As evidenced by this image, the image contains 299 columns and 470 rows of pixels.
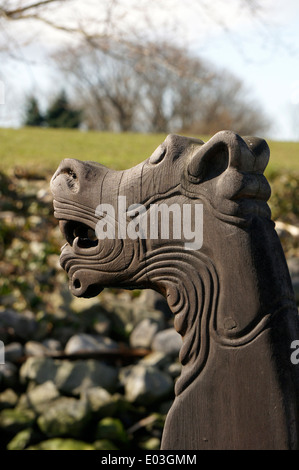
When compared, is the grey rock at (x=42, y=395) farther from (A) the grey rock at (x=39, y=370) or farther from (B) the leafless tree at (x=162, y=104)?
(B) the leafless tree at (x=162, y=104)

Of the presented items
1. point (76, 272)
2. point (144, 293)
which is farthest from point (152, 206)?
point (144, 293)

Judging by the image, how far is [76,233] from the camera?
5.43ft

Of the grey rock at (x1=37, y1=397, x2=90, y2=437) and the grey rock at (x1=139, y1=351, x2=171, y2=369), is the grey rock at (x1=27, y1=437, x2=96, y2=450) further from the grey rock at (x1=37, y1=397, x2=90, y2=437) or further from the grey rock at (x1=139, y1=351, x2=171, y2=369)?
the grey rock at (x1=139, y1=351, x2=171, y2=369)

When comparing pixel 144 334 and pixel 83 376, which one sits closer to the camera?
pixel 83 376

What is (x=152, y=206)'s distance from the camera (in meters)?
1.45

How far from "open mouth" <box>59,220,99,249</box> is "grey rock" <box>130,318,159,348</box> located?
10.4 feet

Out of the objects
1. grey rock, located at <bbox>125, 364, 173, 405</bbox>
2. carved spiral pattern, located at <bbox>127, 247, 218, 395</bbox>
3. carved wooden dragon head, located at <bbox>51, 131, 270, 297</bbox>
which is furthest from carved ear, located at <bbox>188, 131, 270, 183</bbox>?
grey rock, located at <bbox>125, 364, 173, 405</bbox>

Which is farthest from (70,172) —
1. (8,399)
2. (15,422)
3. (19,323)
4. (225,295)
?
(19,323)

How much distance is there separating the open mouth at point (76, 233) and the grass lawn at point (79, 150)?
203 inches

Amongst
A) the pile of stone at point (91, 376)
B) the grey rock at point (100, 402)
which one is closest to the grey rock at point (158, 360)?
the pile of stone at point (91, 376)

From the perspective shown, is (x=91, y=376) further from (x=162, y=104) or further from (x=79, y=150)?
(x=162, y=104)

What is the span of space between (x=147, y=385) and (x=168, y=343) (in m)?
0.59

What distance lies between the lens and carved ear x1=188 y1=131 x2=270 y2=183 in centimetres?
135
